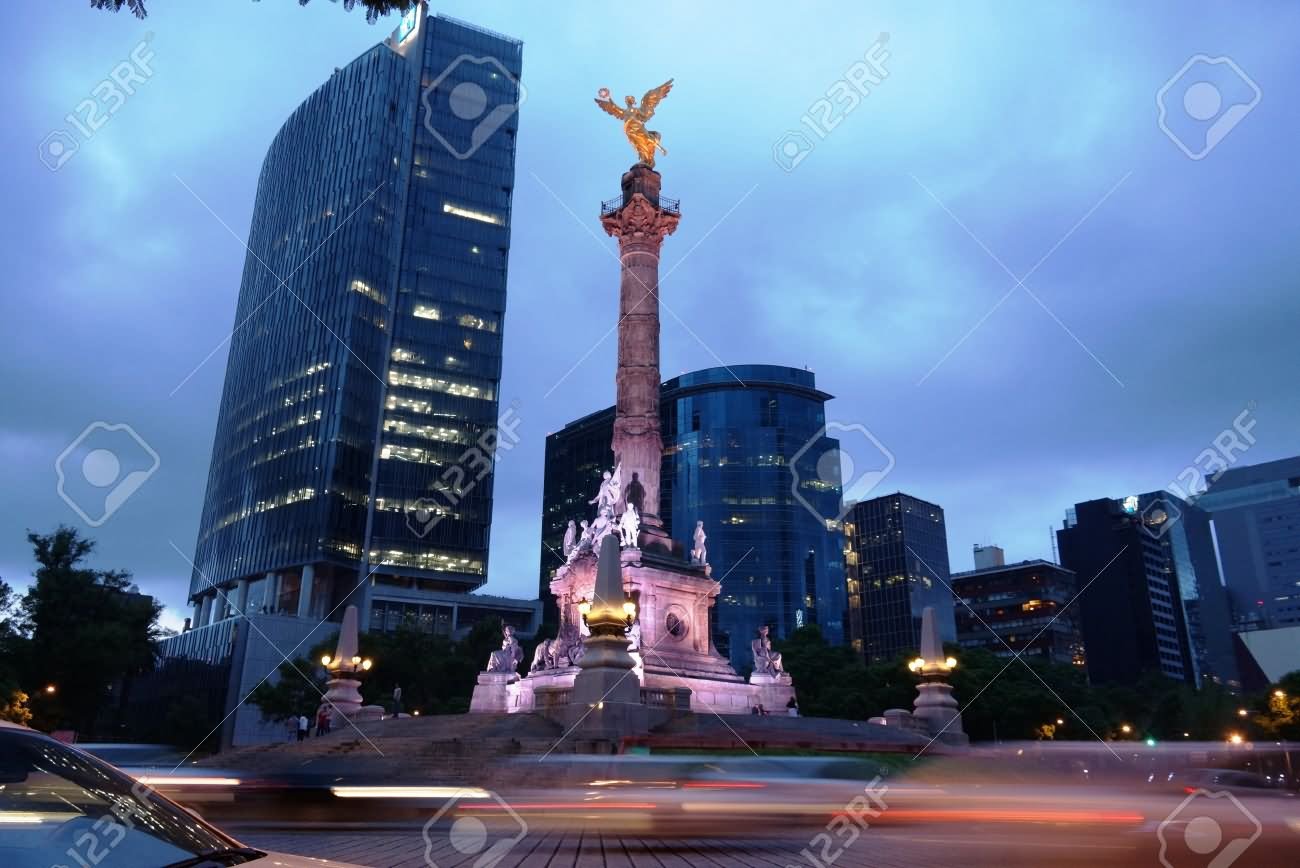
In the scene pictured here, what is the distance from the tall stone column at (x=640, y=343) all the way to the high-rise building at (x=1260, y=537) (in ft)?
387

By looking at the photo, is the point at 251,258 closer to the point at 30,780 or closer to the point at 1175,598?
the point at 30,780

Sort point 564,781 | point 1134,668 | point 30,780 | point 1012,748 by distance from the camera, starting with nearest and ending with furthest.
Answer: point 30,780 < point 564,781 < point 1012,748 < point 1134,668

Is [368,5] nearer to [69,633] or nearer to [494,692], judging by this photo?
[494,692]

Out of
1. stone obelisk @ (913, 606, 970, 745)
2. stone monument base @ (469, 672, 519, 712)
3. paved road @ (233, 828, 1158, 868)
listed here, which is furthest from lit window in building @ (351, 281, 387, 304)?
paved road @ (233, 828, 1158, 868)

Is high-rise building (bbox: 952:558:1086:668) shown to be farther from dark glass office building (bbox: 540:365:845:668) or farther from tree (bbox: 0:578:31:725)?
tree (bbox: 0:578:31:725)

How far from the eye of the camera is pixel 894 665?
199ft

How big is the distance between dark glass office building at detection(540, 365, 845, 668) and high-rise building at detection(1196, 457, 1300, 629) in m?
61.8

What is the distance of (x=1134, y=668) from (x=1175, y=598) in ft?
79.5

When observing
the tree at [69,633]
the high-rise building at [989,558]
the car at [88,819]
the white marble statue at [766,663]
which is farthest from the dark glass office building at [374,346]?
the car at [88,819]

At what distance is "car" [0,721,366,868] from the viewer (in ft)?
8.65

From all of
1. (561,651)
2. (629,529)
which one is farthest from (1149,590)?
(561,651)

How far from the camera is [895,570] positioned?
12181 cm

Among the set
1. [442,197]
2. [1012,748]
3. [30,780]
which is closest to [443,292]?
[442,197]

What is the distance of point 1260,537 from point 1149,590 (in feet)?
58.2
